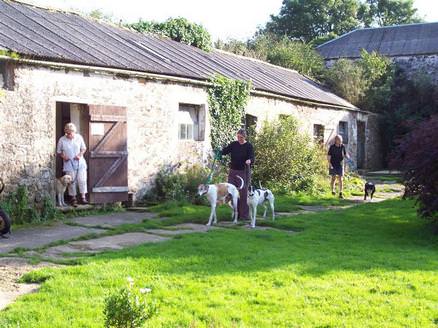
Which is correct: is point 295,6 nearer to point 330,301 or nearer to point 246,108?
point 246,108

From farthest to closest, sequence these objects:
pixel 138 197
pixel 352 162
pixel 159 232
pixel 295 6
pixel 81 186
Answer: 1. pixel 295 6
2. pixel 352 162
3. pixel 138 197
4. pixel 81 186
5. pixel 159 232

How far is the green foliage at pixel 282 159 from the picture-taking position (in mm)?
16047

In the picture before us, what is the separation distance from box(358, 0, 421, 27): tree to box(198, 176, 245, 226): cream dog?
4457 cm

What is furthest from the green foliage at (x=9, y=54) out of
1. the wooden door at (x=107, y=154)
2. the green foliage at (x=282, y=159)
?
the green foliage at (x=282, y=159)

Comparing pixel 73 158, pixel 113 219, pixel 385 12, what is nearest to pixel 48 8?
pixel 73 158

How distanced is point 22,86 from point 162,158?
164 inches

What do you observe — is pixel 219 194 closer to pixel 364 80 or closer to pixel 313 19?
pixel 364 80

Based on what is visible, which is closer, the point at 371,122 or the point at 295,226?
the point at 295,226

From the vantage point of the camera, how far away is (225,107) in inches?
620

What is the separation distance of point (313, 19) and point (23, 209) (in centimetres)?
4243

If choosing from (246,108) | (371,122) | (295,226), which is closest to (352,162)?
(371,122)

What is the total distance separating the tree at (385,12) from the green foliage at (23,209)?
4616 cm

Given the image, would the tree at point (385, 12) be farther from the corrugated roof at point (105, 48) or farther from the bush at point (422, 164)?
the bush at point (422, 164)

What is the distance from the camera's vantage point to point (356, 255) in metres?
7.85
